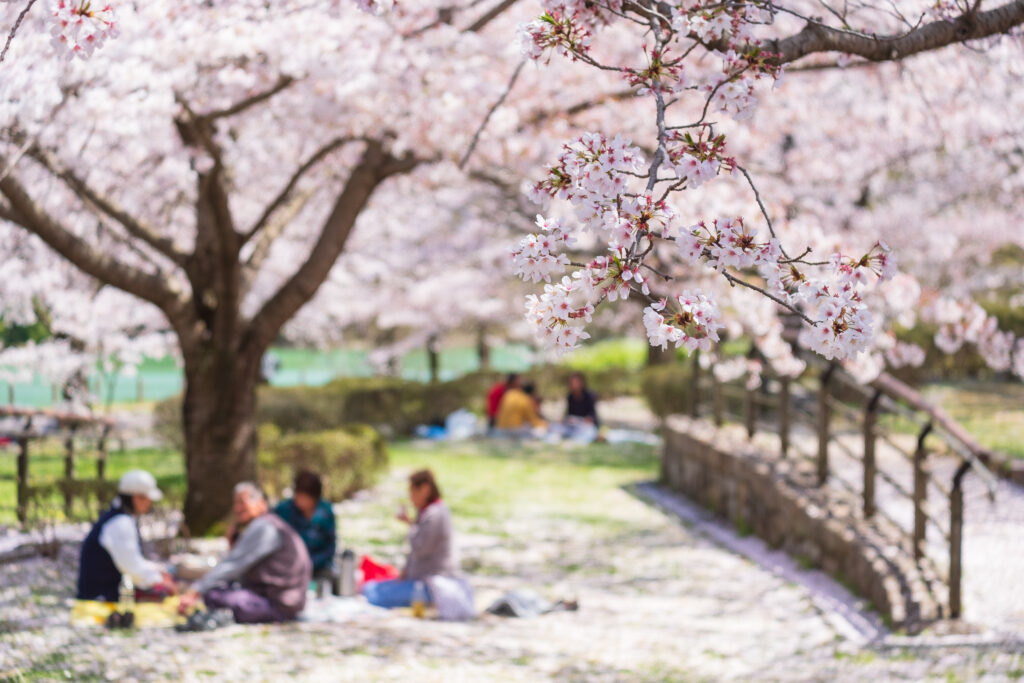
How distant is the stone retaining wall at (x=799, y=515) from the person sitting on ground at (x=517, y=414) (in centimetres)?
440

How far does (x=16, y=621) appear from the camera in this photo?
5.78 meters

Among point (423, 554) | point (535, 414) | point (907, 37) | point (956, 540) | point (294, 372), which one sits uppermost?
point (907, 37)

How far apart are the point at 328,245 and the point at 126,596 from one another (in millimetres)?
3046

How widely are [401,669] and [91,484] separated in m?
3.58

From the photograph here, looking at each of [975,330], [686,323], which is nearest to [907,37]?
[686,323]

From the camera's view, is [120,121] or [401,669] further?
[120,121]

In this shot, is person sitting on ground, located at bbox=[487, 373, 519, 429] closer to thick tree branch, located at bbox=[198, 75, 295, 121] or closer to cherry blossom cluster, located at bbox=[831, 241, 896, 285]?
thick tree branch, located at bbox=[198, 75, 295, 121]

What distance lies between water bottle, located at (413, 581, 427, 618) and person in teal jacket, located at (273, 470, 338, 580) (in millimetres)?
587

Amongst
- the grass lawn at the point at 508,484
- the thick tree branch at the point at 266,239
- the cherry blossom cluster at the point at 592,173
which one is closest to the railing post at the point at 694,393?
the grass lawn at the point at 508,484

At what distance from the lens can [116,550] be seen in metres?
6.17

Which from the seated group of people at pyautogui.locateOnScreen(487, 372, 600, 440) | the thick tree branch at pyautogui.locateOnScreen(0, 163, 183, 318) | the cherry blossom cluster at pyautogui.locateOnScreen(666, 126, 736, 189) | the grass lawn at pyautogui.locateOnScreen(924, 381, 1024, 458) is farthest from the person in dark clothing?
the cherry blossom cluster at pyautogui.locateOnScreen(666, 126, 736, 189)

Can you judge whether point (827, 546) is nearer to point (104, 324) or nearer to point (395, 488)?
point (395, 488)

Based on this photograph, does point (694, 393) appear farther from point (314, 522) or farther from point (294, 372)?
point (294, 372)

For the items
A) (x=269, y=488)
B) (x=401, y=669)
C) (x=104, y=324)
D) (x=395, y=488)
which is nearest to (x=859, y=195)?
(x=395, y=488)
